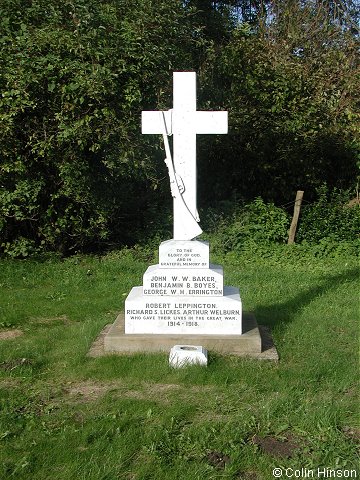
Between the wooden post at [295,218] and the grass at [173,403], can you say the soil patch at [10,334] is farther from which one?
the wooden post at [295,218]

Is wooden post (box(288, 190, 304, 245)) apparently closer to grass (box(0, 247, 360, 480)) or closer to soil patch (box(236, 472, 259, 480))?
grass (box(0, 247, 360, 480))

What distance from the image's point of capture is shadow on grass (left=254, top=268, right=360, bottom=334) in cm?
563

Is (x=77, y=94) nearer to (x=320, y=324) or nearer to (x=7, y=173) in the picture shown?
(x=7, y=173)

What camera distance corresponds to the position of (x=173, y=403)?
374cm

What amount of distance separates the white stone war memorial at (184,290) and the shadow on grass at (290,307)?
0.62 meters

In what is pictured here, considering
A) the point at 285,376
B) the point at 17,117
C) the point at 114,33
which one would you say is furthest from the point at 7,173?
the point at 285,376

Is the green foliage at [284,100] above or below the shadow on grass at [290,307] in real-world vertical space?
above

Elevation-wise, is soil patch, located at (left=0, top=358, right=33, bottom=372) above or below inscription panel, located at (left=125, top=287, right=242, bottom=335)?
below

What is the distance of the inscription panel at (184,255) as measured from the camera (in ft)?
16.1

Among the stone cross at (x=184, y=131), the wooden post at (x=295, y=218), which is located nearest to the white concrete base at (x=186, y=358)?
the stone cross at (x=184, y=131)

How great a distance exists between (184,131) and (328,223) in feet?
20.8

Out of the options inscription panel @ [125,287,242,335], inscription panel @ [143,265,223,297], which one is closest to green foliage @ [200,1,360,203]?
inscription panel @ [143,265,223,297]

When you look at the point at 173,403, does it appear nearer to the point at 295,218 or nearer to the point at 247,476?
the point at 247,476

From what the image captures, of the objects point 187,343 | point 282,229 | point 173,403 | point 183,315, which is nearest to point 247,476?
point 173,403
